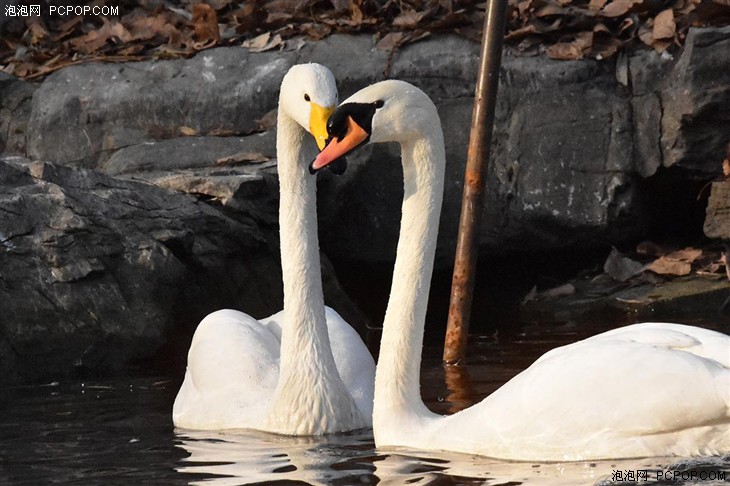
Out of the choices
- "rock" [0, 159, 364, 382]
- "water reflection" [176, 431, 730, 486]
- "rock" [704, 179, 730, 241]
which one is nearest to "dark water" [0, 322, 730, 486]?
"water reflection" [176, 431, 730, 486]

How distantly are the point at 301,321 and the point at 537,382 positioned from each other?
1.58 m

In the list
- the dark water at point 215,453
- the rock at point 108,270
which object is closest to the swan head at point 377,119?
the dark water at point 215,453

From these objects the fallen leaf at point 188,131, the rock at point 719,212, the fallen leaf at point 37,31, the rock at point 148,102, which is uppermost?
the fallen leaf at point 37,31

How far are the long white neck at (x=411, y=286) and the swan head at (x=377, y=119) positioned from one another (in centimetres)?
8

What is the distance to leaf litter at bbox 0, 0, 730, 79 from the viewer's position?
9.70 meters

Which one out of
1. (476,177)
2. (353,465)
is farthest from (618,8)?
(353,465)

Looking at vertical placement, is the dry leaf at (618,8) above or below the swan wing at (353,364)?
above

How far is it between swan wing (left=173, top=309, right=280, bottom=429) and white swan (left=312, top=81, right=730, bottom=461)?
1.04 m

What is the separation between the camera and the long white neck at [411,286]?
5.16 m

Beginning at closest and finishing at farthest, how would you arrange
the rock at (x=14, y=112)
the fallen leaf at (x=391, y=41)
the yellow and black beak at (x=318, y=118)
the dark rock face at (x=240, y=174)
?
the yellow and black beak at (x=318, y=118) → the dark rock face at (x=240, y=174) → the fallen leaf at (x=391, y=41) → the rock at (x=14, y=112)

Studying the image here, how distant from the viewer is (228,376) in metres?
6.32

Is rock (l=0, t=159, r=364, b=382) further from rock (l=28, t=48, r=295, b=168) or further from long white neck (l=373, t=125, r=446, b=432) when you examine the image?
long white neck (l=373, t=125, r=446, b=432)

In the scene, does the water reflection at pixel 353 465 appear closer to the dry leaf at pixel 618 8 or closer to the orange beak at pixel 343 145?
the orange beak at pixel 343 145

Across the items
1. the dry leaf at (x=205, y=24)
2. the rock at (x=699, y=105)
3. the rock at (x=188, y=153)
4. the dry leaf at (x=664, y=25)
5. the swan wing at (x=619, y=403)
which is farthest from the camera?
the dry leaf at (x=205, y=24)
